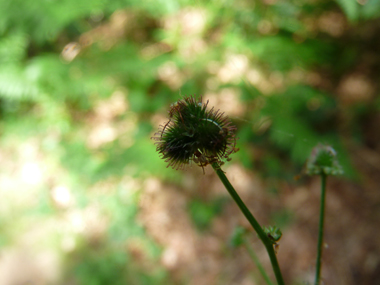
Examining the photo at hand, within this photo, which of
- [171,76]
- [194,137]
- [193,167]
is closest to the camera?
[194,137]

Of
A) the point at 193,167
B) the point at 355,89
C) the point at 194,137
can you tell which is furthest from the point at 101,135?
the point at 194,137

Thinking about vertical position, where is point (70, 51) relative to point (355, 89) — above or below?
above

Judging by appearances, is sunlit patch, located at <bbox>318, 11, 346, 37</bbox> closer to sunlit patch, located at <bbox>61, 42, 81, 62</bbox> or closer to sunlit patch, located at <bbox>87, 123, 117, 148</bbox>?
sunlit patch, located at <bbox>87, 123, 117, 148</bbox>

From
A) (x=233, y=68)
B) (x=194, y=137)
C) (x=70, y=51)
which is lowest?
(x=194, y=137)

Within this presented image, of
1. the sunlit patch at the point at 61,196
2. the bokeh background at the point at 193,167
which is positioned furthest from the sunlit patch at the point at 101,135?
the sunlit patch at the point at 61,196

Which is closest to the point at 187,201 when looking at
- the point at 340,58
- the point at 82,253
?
the point at 82,253

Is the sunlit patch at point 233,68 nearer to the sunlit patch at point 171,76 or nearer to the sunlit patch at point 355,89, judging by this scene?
the sunlit patch at point 171,76

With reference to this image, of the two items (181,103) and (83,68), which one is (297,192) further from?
(83,68)

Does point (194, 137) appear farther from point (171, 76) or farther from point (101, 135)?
point (101, 135)

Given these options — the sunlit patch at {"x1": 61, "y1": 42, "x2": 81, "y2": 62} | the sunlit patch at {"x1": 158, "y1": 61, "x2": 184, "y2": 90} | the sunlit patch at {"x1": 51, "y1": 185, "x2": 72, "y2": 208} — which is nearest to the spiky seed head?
the sunlit patch at {"x1": 158, "y1": 61, "x2": 184, "y2": 90}
